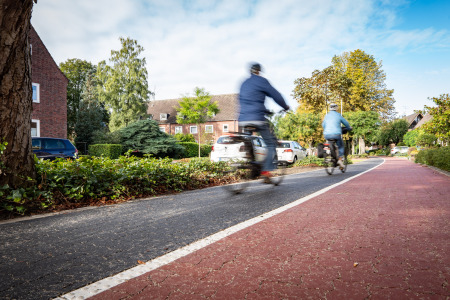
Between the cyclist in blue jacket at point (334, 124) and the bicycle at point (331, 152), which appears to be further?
the bicycle at point (331, 152)

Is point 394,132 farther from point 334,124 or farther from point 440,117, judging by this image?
point 334,124

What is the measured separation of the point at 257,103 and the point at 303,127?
32.5 metres

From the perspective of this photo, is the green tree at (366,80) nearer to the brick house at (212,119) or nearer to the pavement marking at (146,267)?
the brick house at (212,119)

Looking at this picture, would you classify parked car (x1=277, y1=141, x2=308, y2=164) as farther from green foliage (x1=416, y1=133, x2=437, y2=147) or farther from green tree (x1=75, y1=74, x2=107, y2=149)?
green tree (x1=75, y1=74, x2=107, y2=149)

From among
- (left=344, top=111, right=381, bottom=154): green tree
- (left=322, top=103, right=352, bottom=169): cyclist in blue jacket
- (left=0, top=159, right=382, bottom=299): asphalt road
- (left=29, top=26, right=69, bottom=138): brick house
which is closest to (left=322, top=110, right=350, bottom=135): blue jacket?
(left=322, top=103, right=352, bottom=169): cyclist in blue jacket

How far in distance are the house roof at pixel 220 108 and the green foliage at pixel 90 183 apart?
46188 mm

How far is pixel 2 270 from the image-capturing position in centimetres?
214

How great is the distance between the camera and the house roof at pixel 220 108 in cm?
5578

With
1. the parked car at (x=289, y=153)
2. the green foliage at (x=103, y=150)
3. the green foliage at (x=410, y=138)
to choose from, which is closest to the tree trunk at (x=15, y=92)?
the parked car at (x=289, y=153)

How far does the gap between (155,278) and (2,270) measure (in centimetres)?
114

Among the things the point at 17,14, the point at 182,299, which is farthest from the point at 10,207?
the point at 182,299

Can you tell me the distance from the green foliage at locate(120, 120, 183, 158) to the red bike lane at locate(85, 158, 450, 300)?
29.3m

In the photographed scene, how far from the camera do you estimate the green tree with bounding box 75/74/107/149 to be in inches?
1591

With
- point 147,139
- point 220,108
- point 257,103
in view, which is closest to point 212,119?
point 220,108
